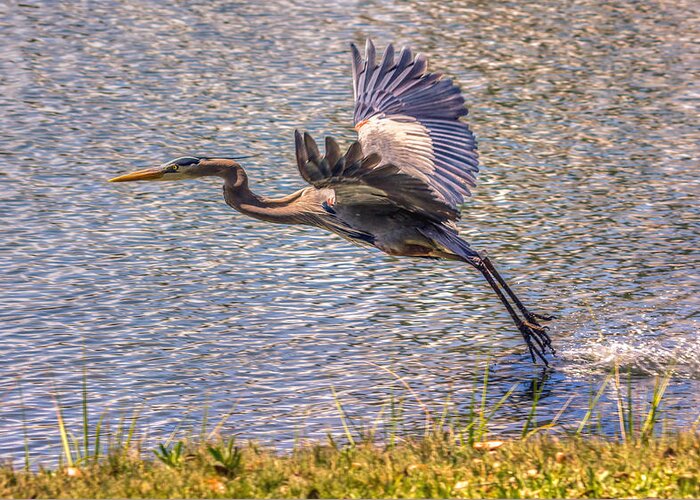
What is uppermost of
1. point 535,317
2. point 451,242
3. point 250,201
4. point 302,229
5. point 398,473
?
point 250,201

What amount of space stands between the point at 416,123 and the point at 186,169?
55.3 inches

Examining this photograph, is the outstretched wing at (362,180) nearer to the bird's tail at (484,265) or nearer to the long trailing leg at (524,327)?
the bird's tail at (484,265)

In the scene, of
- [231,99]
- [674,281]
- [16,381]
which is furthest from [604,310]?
[231,99]

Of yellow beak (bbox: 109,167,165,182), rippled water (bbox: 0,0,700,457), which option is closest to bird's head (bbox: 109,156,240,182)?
yellow beak (bbox: 109,167,165,182)

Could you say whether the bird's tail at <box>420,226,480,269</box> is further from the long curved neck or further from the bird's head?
the bird's head

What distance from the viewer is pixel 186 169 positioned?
7883 mm

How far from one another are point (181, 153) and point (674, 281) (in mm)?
4580

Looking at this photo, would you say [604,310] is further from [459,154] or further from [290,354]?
[290,354]

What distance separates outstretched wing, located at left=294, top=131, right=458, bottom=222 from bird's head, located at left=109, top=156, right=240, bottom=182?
696mm

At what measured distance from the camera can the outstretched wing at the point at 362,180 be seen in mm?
6449

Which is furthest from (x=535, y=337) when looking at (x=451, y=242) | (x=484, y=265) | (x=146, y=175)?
(x=146, y=175)

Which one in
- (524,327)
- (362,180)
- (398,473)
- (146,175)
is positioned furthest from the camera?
(524,327)

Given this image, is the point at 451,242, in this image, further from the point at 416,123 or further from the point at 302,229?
the point at 302,229

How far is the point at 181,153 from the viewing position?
1187 cm
